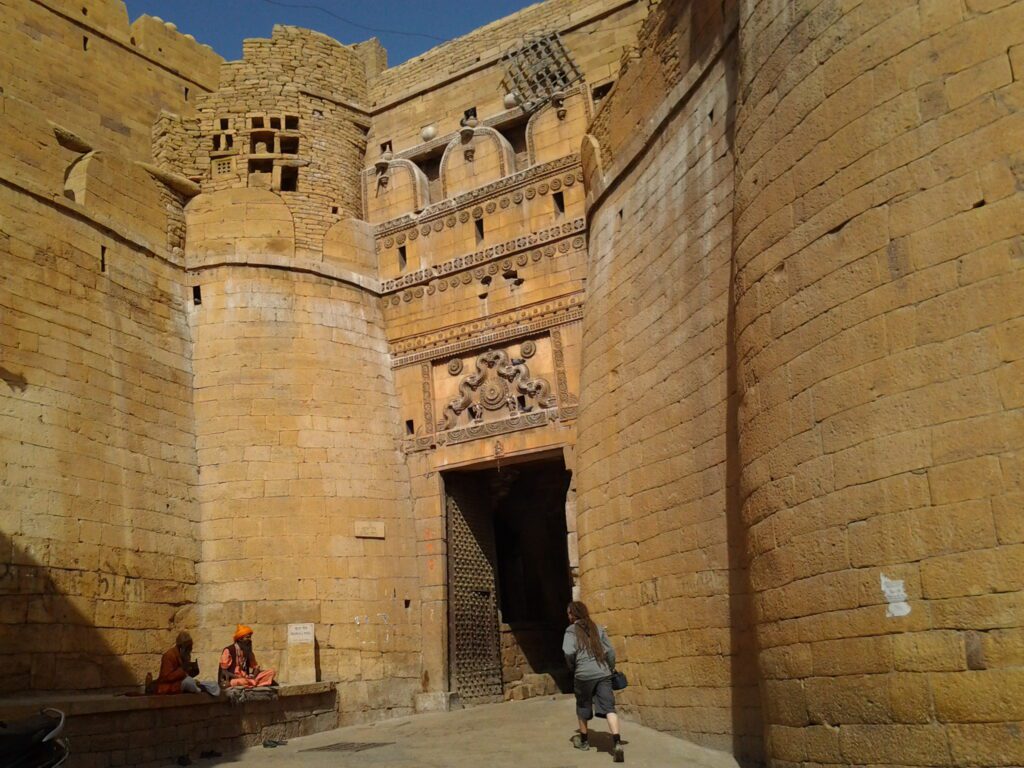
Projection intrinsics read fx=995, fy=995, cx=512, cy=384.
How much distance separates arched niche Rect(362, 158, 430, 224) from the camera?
14.4 meters

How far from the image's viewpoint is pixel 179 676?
334 inches

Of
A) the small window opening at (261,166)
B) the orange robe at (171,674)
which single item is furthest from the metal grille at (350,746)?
the small window opening at (261,166)

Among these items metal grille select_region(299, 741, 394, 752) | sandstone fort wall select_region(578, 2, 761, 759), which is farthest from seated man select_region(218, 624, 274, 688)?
sandstone fort wall select_region(578, 2, 761, 759)

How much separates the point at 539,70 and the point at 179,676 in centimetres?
986

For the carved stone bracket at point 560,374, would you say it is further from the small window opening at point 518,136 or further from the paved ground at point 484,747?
the paved ground at point 484,747

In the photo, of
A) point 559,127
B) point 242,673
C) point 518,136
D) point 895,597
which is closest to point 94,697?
point 242,673

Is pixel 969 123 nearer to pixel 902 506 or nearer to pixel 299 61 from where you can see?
pixel 902 506

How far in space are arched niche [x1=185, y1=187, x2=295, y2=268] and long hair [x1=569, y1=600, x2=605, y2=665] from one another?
7.39 metres

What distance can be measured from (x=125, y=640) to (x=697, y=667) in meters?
5.69

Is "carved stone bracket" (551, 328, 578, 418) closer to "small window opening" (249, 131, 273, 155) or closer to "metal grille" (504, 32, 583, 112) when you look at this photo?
"metal grille" (504, 32, 583, 112)

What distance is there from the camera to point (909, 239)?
5.01 metres

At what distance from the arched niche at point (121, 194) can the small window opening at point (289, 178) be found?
2068mm

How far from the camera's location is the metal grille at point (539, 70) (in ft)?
46.9

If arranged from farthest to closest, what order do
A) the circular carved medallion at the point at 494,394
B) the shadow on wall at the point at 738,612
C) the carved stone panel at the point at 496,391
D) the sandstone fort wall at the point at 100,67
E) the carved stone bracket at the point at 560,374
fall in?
the sandstone fort wall at the point at 100,67 < the circular carved medallion at the point at 494,394 < the carved stone panel at the point at 496,391 < the carved stone bracket at the point at 560,374 < the shadow on wall at the point at 738,612
